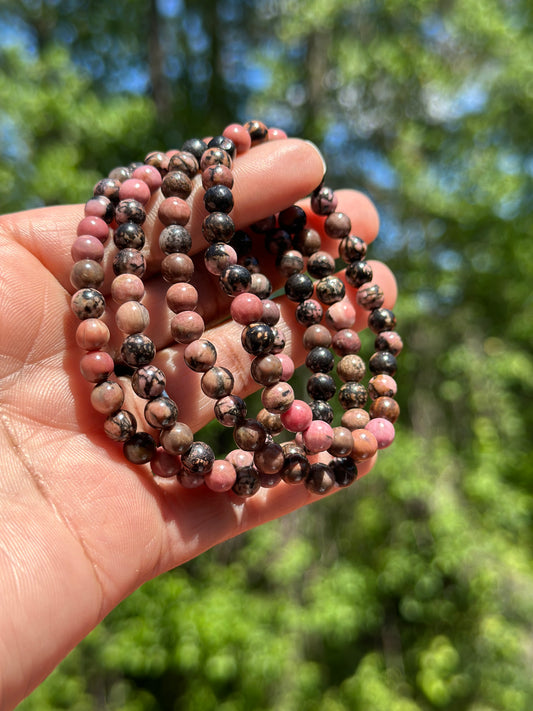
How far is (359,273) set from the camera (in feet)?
6.75

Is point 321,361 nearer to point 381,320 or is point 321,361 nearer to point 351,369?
point 351,369

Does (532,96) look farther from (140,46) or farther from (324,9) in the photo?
(140,46)

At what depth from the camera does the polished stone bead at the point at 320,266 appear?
6.69ft

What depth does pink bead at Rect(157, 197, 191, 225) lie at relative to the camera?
5.78 ft

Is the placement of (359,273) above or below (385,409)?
above

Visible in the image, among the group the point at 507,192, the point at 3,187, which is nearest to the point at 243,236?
the point at 3,187

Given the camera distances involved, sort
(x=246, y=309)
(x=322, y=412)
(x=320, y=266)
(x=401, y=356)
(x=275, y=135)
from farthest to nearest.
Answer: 1. (x=401, y=356)
2. (x=275, y=135)
3. (x=320, y=266)
4. (x=322, y=412)
5. (x=246, y=309)

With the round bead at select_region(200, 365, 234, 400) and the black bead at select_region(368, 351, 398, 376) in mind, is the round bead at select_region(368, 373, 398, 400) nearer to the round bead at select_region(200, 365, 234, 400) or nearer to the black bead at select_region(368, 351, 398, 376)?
the black bead at select_region(368, 351, 398, 376)

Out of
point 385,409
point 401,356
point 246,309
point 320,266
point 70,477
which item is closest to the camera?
point 70,477

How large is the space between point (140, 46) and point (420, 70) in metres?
2.44

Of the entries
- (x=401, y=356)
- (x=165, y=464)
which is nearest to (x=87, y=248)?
(x=165, y=464)

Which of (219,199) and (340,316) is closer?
(219,199)

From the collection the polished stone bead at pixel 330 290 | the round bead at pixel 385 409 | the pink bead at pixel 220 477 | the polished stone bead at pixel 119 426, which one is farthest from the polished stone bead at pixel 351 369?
the polished stone bead at pixel 119 426

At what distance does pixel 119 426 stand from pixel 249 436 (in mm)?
404
